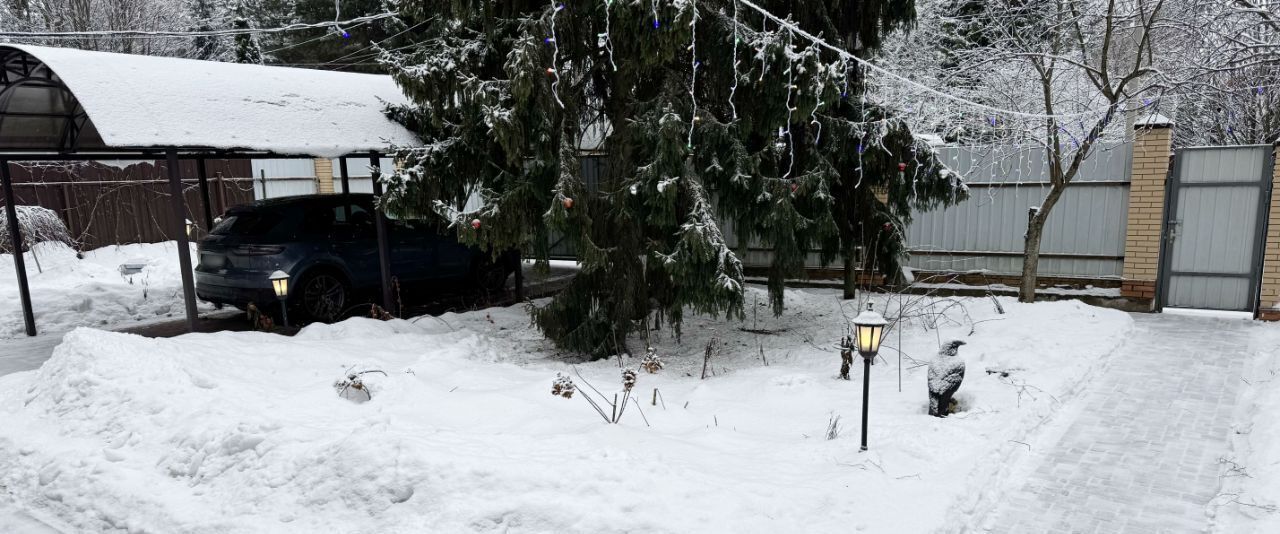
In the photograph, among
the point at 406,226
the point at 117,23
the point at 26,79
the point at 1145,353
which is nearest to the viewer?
the point at 1145,353

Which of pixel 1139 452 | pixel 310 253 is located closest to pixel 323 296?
pixel 310 253

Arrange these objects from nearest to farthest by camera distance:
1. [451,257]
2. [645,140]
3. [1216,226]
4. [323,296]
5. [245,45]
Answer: [645,140] < [1216,226] < [323,296] < [451,257] < [245,45]

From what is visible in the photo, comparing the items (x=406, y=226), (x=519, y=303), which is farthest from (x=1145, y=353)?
(x=406, y=226)

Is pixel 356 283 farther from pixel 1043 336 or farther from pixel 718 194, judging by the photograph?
pixel 1043 336

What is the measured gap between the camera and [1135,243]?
25.6 feet

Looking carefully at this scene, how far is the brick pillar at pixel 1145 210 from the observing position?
7555 millimetres

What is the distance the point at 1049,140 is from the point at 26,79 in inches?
402

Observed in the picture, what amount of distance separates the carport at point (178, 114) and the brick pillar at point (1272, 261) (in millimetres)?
8817

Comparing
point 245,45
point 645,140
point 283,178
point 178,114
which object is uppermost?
point 245,45

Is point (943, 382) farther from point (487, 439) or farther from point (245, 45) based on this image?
point (245, 45)

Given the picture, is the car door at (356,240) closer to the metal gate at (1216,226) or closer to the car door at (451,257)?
the car door at (451,257)

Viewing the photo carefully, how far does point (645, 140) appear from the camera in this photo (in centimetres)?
575

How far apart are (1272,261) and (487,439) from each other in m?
7.87

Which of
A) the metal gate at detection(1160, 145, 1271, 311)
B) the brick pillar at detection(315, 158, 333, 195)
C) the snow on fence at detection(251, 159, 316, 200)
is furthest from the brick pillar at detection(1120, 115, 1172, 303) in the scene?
the brick pillar at detection(315, 158, 333, 195)
